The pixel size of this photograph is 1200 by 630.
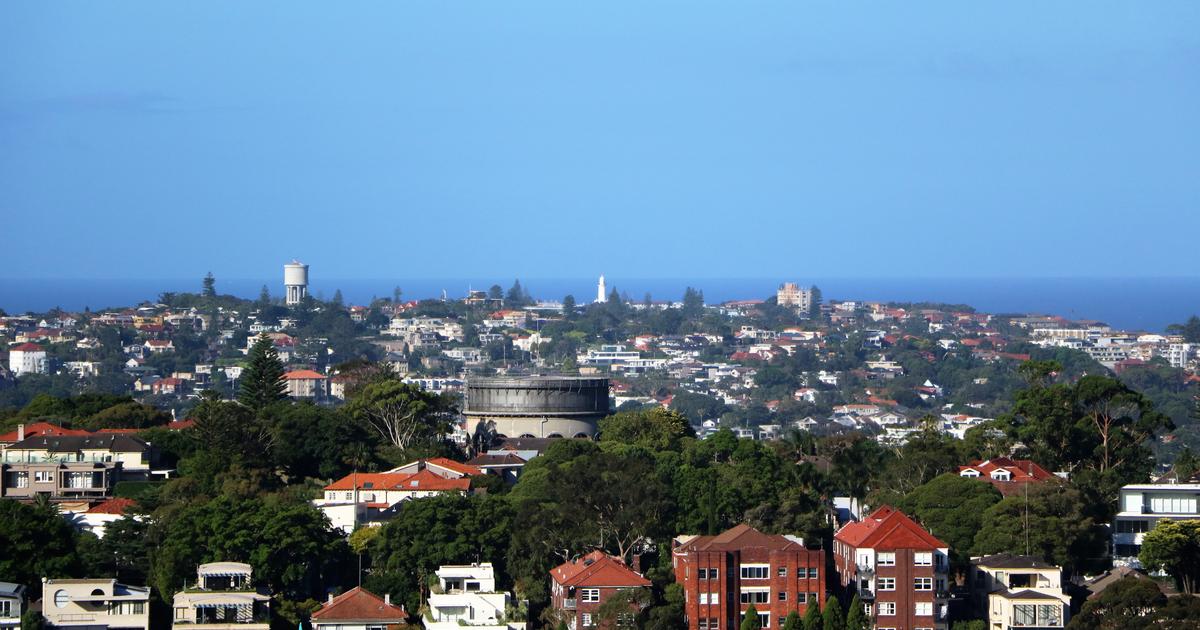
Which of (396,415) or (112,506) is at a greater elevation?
(396,415)

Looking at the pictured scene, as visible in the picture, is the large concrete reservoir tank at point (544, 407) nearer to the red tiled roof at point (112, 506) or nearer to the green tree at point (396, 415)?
the green tree at point (396, 415)

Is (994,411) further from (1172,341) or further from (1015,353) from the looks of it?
(1172,341)

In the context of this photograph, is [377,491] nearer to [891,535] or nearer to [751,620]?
[751,620]

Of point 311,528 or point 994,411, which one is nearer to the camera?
point 311,528

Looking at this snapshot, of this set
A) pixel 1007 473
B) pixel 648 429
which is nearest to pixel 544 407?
pixel 648 429

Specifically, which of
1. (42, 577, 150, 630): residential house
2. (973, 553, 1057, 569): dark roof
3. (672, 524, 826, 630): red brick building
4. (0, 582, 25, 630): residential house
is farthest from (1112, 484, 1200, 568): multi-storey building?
(0, 582, 25, 630): residential house

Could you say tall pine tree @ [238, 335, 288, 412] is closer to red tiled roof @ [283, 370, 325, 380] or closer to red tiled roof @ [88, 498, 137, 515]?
red tiled roof @ [88, 498, 137, 515]

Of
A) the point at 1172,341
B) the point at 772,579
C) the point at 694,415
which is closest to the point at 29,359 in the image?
the point at 694,415
